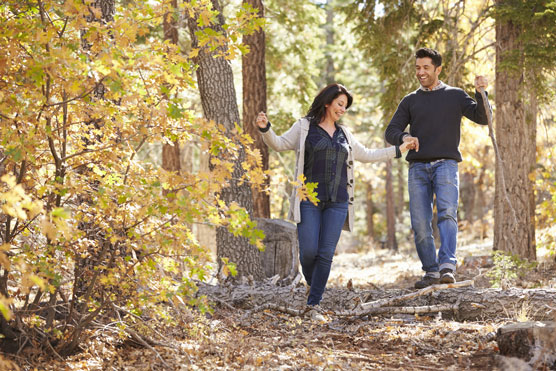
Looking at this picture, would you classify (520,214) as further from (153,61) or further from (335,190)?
(153,61)

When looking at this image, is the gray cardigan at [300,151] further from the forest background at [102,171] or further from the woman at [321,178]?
the forest background at [102,171]

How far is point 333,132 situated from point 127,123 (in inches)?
92.2

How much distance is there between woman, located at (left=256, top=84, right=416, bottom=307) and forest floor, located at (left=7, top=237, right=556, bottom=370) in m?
0.54

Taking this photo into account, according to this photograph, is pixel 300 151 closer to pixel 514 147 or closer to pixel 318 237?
pixel 318 237

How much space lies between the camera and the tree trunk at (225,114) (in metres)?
6.67

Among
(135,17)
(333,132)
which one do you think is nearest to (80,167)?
(135,17)

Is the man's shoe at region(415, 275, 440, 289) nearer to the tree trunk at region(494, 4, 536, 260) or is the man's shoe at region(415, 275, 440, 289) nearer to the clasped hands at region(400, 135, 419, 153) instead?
the clasped hands at region(400, 135, 419, 153)

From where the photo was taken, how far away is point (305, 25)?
1394 cm

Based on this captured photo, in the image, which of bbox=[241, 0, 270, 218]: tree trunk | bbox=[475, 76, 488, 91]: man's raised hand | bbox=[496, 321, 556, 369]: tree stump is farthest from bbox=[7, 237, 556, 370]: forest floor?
bbox=[241, 0, 270, 218]: tree trunk

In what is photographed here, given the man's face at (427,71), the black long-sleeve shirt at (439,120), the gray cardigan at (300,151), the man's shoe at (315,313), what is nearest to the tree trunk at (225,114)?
the gray cardigan at (300,151)

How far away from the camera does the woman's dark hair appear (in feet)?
17.9

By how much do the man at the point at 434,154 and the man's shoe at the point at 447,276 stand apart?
0.08 metres

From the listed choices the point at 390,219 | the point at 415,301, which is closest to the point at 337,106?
the point at 415,301

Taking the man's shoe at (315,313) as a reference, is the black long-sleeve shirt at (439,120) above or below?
above
